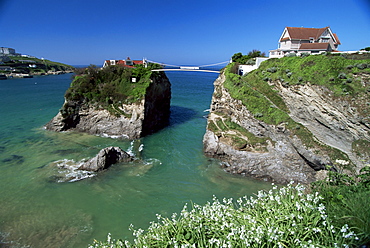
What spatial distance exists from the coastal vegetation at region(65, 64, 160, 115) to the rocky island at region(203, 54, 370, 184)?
14.3m

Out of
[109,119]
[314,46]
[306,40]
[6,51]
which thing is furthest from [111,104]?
[6,51]

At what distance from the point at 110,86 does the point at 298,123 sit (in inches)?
1063

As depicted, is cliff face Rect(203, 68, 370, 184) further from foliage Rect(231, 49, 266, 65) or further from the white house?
foliage Rect(231, 49, 266, 65)

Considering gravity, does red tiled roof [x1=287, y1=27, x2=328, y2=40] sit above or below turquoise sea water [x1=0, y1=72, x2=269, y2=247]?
above

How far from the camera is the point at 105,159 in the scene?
21.4m

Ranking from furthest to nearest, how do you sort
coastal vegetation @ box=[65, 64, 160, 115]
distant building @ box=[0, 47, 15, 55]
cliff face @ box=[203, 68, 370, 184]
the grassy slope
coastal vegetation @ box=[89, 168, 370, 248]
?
distant building @ box=[0, 47, 15, 55] < coastal vegetation @ box=[65, 64, 160, 115] < the grassy slope < cliff face @ box=[203, 68, 370, 184] < coastal vegetation @ box=[89, 168, 370, 248]

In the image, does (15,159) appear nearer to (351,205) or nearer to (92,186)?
(92,186)

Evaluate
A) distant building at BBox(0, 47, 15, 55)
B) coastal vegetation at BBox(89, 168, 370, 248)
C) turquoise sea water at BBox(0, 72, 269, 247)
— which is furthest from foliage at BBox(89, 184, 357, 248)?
distant building at BBox(0, 47, 15, 55)

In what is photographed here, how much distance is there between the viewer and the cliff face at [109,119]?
3002 centimetres

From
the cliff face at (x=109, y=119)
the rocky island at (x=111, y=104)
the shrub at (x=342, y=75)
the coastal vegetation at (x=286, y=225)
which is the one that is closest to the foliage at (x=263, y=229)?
the coastal vegetation at (x=286, y=225)

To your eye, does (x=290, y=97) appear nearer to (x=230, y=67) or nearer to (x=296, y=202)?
(x=230, y=67)

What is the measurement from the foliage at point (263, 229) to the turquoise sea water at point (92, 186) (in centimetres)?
865

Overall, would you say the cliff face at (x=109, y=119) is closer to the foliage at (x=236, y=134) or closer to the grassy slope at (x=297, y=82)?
the foliage at (x=236, y=134)

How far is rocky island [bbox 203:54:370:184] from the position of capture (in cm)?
1839
